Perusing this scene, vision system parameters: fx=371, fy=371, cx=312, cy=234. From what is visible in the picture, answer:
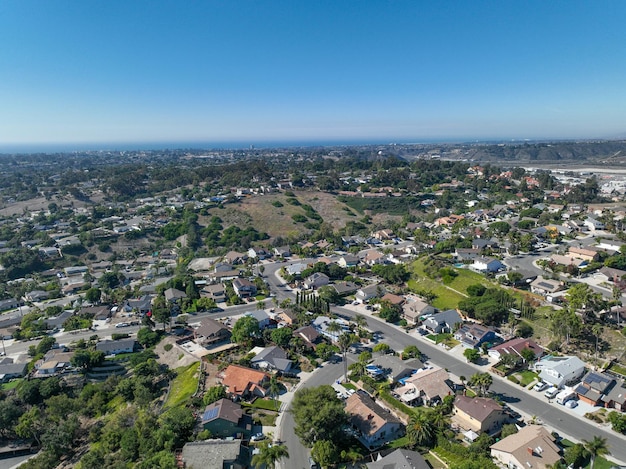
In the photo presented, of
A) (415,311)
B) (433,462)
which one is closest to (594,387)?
(433,462)

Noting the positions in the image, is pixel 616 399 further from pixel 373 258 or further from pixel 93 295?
pixel 93 295

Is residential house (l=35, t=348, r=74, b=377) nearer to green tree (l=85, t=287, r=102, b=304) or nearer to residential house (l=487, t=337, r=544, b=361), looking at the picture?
green tree (l=85, t=287, r=102, b=304)

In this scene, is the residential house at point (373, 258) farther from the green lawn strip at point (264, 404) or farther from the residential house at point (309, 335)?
the green lawn strip at point (264, 404)

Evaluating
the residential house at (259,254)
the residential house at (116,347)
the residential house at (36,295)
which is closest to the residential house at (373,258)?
the residential house at (259,254)

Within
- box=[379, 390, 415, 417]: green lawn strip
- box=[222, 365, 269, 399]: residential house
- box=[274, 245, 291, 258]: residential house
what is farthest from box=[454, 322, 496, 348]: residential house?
box=[274, 245, 291, 258]: residential house

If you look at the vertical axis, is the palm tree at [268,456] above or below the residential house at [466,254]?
below
